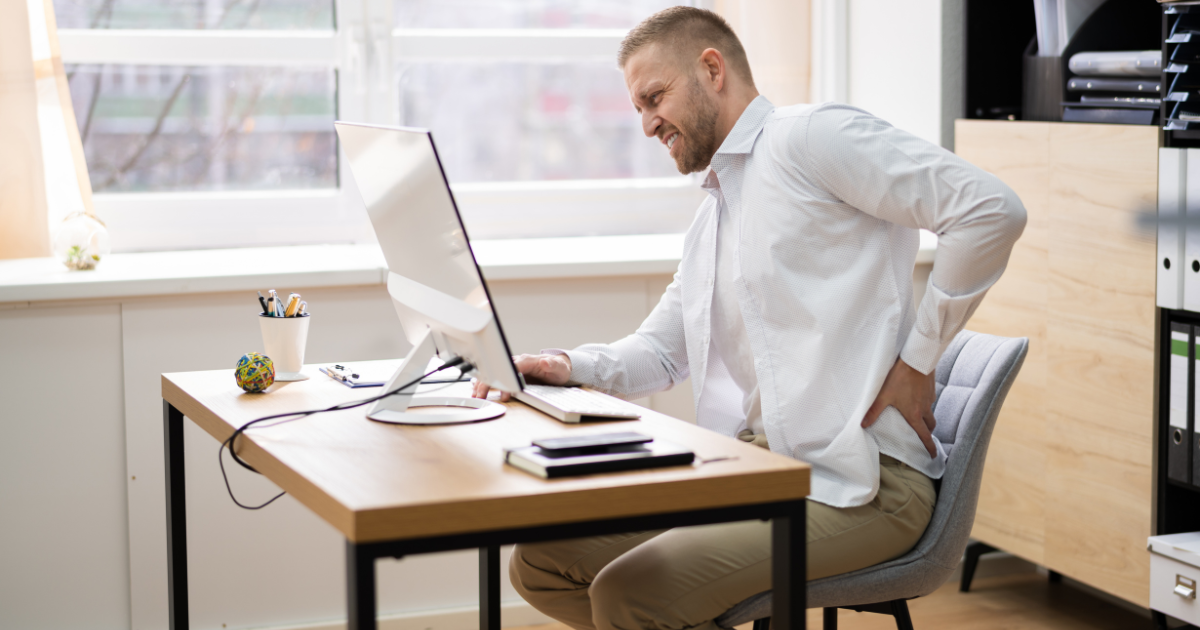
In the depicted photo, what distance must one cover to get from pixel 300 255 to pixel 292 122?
38 centimetres

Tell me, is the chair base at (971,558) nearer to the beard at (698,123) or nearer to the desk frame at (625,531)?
the beard at (698,123)

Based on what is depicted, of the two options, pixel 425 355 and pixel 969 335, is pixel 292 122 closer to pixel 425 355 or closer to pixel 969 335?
pixel 425 355

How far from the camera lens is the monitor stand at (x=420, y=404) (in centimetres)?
155

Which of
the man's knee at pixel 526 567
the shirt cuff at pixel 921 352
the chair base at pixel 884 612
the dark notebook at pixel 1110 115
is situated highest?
the dark notebook at pixel 1110 115

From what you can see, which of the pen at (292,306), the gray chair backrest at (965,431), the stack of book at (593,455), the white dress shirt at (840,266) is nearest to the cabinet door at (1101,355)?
the gray chair backrest at (965,431)

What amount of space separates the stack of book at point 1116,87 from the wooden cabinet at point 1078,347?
2.0 inches

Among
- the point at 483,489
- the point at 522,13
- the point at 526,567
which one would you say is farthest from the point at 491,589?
the point at 522,13

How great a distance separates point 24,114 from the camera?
2580mm

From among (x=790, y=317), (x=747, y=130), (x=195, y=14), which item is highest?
(x=195, y=14)

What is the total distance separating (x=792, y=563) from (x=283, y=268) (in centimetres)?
158

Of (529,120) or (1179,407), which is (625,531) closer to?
(1179,407)

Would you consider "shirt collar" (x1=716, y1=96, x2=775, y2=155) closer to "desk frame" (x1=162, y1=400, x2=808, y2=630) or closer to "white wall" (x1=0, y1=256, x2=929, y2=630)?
"desk frame" (x1=162, y1=400, x2=808, y2=630)

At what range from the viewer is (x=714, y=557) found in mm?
1540

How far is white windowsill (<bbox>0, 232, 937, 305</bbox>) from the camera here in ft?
7.82
